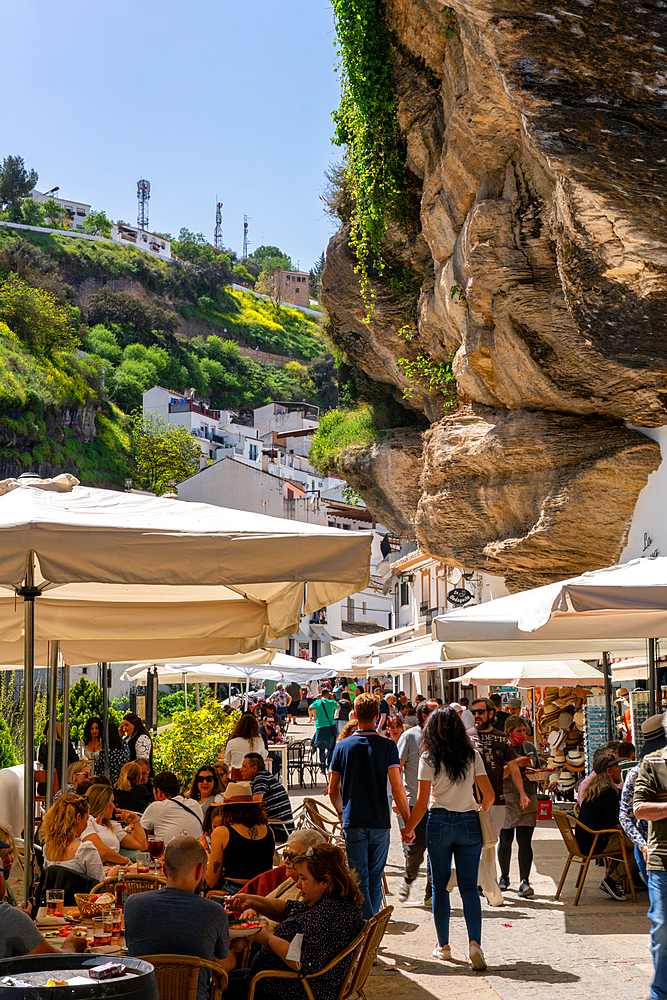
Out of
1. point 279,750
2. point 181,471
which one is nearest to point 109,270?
point 181,471

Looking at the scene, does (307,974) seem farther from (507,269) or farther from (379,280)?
(379,280)

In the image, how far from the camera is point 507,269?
14.3 meters

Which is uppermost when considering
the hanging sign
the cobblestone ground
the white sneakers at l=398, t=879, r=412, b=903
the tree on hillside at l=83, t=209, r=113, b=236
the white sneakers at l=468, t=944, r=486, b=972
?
the tree on hillside at l=83, t=209, r=113, b=236

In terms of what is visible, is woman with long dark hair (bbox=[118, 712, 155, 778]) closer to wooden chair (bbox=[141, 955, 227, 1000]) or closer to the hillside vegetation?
wooden chair (bbox=[141, 955, 227, 1000])

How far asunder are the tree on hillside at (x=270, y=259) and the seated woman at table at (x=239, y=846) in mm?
168120

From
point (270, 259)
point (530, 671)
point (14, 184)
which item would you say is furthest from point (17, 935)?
point (270, 259)

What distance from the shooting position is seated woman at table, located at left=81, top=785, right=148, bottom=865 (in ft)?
21.5

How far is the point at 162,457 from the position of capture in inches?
3551

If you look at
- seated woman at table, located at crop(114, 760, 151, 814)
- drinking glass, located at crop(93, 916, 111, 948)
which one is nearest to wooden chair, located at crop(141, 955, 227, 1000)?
drinking glass, located at crop(93, 916, 111, 948)

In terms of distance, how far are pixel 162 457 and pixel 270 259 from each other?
9457 cm

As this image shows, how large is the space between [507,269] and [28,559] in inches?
437

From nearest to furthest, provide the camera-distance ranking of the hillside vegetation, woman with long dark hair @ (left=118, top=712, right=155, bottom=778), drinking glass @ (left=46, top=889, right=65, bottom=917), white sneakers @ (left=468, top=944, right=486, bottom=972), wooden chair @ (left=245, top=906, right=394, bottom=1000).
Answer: wooden chair @ (left=245, top=906, right=394, bottom=1000), drinking glass @ (left=46, top=889, right=65, bottom=917), white sneakers @ (left=468, top=944, right=486, bottom=972), woman with long dark hair @ (left=118, top=712, right=155, bottom=778), the hillside vegetation

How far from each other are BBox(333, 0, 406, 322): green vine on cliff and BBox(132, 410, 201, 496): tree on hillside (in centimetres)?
6880

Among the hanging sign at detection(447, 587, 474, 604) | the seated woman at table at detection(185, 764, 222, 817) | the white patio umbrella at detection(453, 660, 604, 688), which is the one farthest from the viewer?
the hanging sign at detection(447, 587, 474, 604)
